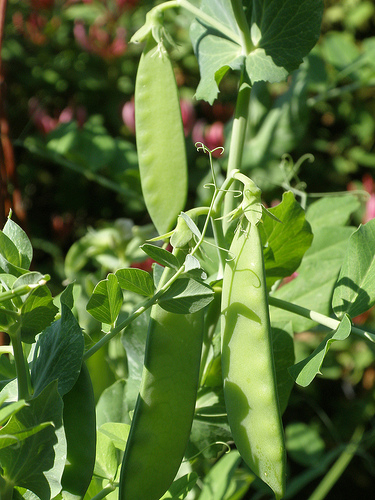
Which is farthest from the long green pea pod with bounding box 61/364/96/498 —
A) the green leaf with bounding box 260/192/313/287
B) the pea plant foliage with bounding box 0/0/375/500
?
the green leaf with bounding box 260/192/313/287

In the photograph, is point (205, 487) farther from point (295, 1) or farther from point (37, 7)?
point (37, 7)

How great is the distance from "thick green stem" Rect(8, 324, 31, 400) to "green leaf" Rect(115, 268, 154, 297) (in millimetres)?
89

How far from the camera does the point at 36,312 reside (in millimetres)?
364

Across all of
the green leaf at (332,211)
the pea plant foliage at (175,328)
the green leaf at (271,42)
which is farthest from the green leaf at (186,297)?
the green leaf at (332,211)

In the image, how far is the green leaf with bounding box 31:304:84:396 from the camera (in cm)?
37

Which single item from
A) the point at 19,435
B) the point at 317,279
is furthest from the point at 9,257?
the point at 317,279

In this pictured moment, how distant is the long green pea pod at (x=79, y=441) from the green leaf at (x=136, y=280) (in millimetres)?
83

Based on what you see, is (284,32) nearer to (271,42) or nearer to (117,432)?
(271,42)

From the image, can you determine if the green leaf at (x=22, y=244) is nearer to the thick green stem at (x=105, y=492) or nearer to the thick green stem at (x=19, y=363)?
the thick green stem at (x=19, y=363)

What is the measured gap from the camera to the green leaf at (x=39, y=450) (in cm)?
34

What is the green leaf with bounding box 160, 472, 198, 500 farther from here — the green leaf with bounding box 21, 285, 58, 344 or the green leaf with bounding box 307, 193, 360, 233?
the green leaf with bounding box 307, 193, 360, 233

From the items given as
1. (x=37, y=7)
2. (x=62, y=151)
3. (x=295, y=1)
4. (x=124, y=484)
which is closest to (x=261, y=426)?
(x=124, y=484)

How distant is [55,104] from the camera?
1367 mm

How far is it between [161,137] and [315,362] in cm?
24
